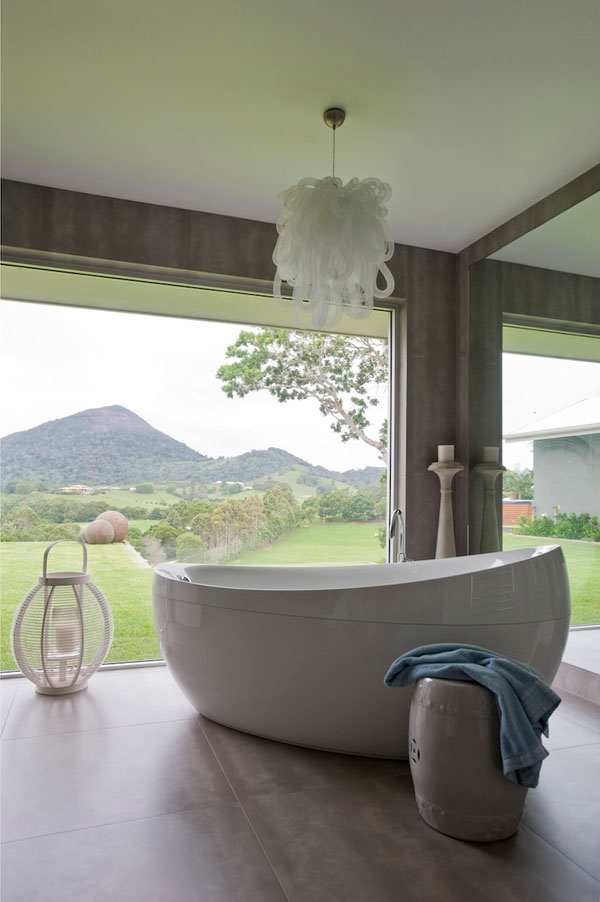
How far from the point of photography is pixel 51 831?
1.79m

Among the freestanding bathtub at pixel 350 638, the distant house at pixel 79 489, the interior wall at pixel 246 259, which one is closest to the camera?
the freestanding bathtub at pixel 350 638

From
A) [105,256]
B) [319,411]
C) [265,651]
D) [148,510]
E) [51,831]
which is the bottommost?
[51,831]

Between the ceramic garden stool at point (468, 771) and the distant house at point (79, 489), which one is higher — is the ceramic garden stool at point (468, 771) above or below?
below

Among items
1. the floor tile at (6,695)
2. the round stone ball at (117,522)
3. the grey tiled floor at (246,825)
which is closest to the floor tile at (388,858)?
the grey tiled floor at (246,825)

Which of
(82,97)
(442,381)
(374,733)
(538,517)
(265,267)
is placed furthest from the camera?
(442,381)

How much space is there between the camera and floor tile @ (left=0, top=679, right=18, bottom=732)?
2682mm

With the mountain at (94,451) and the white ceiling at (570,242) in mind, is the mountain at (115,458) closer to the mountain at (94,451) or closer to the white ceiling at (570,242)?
the mountain at (94,451)

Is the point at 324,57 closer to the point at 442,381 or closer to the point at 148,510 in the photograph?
the point at 442,381

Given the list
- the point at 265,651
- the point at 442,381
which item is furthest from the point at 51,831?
the point at 442,381

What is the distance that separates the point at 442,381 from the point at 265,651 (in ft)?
7.88

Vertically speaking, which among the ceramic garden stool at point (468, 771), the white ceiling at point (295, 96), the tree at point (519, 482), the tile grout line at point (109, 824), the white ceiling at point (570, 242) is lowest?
the tile grout line at point (109, 824)

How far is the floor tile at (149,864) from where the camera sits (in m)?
1.51

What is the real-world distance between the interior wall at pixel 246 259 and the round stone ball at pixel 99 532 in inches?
59.9

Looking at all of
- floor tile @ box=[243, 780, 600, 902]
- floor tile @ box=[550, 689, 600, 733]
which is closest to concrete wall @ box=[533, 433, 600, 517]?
floor tile @ box=[550, 689, 600, 733]
